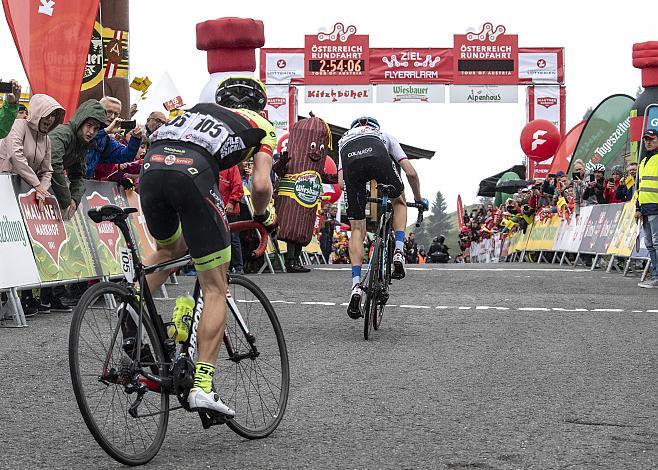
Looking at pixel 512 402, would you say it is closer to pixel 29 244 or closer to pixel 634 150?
pixel 29 244

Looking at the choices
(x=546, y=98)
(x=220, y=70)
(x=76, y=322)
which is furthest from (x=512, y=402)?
(x=546, y=98)

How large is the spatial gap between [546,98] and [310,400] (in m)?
43.6

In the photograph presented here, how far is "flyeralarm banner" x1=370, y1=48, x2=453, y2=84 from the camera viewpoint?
4872 centimetres

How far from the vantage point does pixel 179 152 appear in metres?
4.96

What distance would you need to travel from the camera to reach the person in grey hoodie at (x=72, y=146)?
1080 centimetres

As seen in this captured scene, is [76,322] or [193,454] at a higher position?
[76,322]

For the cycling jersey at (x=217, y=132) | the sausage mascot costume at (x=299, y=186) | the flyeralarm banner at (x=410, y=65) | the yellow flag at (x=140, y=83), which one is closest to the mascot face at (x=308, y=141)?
the sausage mascot costume at (x=299, y=186)

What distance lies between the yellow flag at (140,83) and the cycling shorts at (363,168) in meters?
5.64

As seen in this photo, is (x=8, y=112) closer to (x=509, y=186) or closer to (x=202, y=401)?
(x=202, y=401)

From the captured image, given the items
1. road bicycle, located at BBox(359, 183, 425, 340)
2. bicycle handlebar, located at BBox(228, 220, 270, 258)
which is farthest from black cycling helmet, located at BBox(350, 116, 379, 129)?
bicycle handlebar, located at BBox(228, 220, 270, 258)

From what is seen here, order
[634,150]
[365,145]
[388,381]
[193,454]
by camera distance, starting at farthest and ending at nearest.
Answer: [634,150] → [365,145] → [388,381] → [193,454]

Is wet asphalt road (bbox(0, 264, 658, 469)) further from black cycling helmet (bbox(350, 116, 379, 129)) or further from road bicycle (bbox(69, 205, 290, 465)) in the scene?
black cycling helmet (bbox(350, 116, 379, 129))

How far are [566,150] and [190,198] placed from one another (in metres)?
33.5

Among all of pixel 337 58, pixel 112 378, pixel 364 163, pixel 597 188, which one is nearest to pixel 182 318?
pixel 112 378
